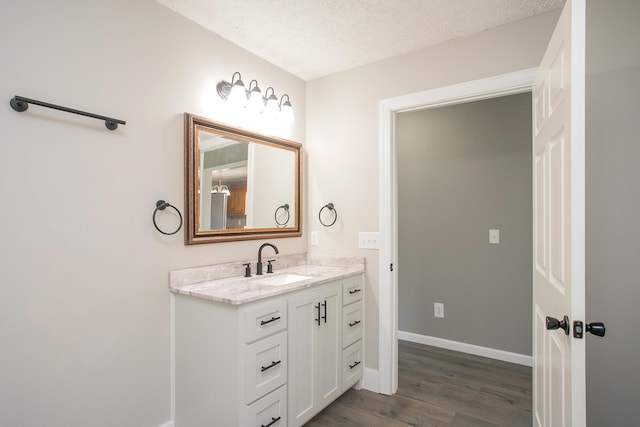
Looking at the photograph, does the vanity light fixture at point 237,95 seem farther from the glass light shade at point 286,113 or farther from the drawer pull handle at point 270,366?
the drawer pull handle at point 270,366

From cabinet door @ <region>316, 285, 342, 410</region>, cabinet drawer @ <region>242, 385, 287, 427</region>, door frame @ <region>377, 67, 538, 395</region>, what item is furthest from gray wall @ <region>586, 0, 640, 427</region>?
cabinet drawer @ <region>242, 385, 287, 427</region>

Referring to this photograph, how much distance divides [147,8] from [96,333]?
1613 mm

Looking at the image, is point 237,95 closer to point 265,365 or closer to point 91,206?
point 91,206

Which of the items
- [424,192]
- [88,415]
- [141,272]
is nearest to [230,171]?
[141,272]

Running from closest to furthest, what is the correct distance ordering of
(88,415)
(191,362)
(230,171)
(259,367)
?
(88,415)
(259,367)
(191,362)
(230,171)

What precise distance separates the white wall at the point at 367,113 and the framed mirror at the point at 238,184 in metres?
0.24

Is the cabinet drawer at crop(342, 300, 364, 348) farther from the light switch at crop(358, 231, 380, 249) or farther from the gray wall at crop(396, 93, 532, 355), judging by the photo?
the gray wall at crop(396, 93, 532, 355)

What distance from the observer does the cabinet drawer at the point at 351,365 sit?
227cm

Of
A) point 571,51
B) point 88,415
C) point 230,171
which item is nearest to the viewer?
point 571,51

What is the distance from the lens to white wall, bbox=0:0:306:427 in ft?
4.41

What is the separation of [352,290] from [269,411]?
3.07ft

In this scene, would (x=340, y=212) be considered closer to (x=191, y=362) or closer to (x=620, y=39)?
(x=191, y=362)

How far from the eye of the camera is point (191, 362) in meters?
1.75

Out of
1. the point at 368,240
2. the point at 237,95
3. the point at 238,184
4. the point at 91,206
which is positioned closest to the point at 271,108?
the point at 237,95
